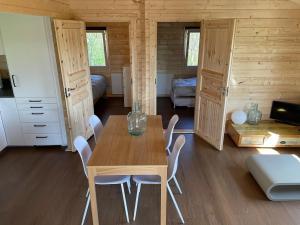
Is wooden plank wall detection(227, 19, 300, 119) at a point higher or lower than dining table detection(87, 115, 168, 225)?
higher

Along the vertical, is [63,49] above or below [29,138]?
above

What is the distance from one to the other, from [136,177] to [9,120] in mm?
2607

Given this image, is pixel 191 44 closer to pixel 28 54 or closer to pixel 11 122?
pixel 28 54

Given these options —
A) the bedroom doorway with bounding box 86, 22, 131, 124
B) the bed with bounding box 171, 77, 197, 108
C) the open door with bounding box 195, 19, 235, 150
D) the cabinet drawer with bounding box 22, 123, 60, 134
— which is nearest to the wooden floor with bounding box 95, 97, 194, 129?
the bedroom doorway with bounding box 86, 22, 131, 124

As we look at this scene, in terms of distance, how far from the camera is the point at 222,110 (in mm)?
3510

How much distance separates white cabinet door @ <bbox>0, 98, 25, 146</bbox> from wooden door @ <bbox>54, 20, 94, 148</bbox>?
90 cm

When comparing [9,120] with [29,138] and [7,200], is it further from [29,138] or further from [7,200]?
[7,200]

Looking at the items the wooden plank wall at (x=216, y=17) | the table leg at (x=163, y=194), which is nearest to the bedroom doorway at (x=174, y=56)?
the wooden plank wall at (x=216, y=17)

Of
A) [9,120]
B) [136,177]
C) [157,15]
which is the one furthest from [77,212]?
[157,15]

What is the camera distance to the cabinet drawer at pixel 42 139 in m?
3.77

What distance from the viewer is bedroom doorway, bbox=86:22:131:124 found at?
6.31 m

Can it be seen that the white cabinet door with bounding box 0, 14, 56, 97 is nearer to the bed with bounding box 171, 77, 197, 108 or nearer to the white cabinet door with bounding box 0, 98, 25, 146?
the white cabinet door with bounding box 0, 98, 25, 146

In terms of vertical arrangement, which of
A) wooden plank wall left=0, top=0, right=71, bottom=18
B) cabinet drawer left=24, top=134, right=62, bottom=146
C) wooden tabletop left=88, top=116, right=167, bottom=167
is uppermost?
wooden plank wall left=0, top=0, right=71, bottom=18

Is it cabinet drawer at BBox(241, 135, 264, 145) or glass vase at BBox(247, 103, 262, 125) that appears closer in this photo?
→ cabinet drawer at BBox(241, 135, 264, 145)
